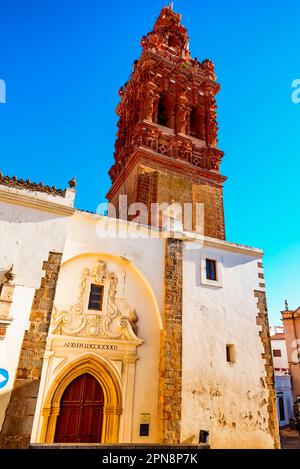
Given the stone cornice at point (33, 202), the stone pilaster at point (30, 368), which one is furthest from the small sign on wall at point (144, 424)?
the stone cornice at point (33, 202)

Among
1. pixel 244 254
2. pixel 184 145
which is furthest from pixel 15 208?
pixel 184 145

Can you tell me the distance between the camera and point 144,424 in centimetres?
863

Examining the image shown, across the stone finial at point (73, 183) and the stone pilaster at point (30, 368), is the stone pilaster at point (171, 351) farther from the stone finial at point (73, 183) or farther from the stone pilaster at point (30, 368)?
the stone finial at point (73, 183)

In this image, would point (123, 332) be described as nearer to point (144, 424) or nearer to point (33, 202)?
point (144, 424)

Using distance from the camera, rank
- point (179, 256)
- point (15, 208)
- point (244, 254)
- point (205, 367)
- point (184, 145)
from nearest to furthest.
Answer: point (15, 208), point (205, 367), point (179, 256), point (244, 254), point (184, 145)

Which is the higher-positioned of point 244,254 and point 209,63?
point 209,63

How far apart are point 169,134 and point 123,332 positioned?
11.6 metres

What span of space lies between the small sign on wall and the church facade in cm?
3

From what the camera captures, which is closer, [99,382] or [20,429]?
[20,429]

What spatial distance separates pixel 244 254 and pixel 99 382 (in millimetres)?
7293

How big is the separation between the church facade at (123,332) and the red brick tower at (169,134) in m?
4.65

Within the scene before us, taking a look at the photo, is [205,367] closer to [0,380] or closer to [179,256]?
[179,256]

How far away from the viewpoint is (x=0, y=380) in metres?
7.01

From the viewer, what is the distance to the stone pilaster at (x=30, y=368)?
6793mm
